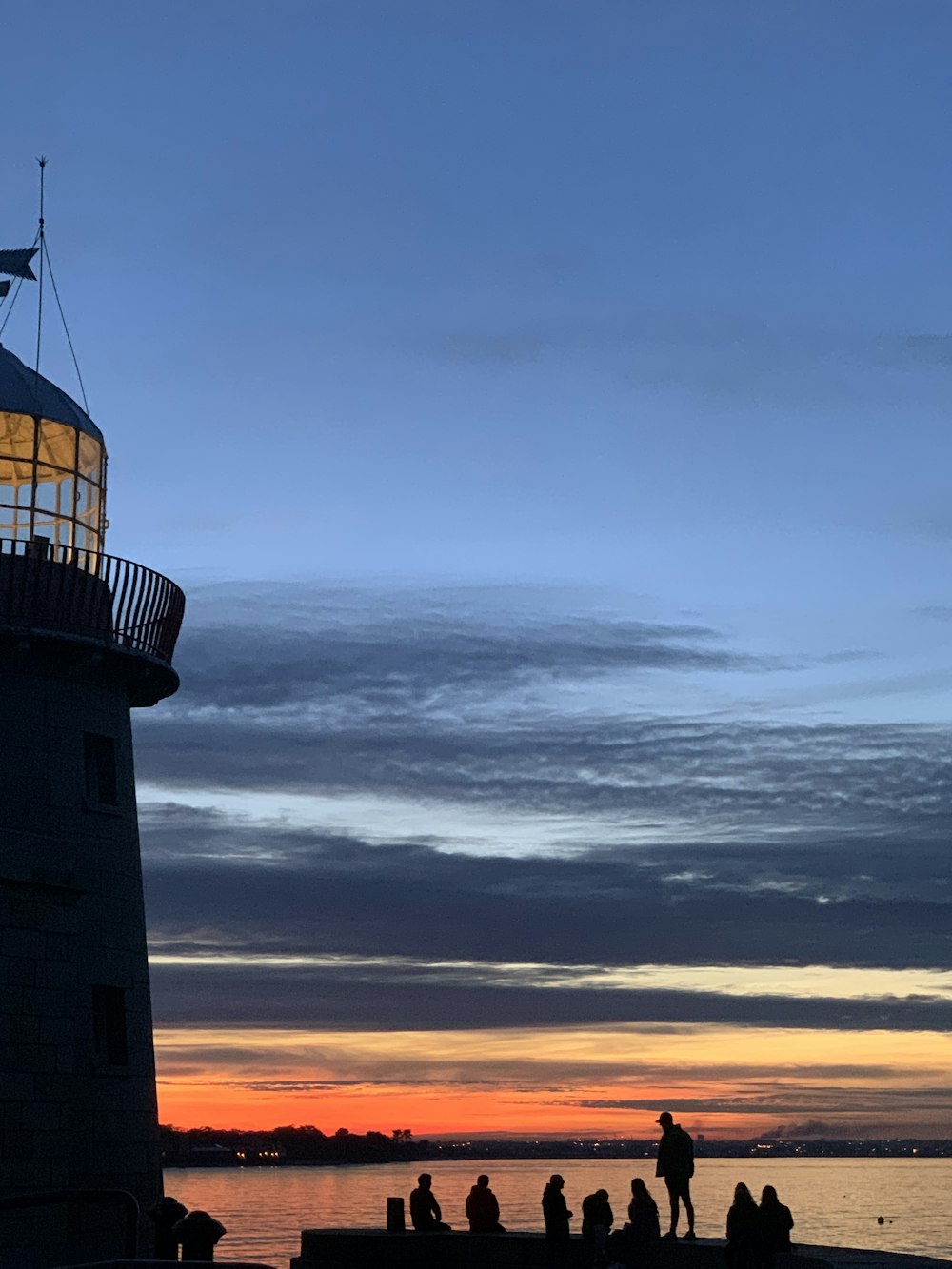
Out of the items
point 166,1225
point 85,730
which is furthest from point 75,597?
point 166,1225

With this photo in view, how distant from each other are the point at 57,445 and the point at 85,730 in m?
4.41

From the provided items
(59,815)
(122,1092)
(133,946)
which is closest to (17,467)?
(59,815)

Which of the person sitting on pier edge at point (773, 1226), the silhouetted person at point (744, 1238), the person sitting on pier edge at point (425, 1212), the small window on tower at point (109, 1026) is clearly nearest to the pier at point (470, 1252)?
the person sitting on pier edge at point (425, 1212)

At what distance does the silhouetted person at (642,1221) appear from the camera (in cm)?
2162

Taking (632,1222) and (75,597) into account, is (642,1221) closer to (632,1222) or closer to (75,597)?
(632,1222)

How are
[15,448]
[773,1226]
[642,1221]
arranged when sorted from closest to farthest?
[773,1226]
[642,1221]
[15,448]

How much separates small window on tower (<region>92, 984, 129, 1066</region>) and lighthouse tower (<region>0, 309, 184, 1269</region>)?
2 cm

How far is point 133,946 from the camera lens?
2528cm

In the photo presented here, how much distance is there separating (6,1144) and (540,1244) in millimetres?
8383

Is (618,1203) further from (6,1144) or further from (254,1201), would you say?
(6,1144)

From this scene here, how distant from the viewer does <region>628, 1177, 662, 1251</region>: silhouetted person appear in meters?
→ 21.6

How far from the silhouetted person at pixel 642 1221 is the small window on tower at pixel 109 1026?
26.0 ft

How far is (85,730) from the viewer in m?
25.3

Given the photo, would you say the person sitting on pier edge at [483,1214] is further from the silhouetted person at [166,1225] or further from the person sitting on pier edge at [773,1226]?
the silhouetted person at [166,1225]
